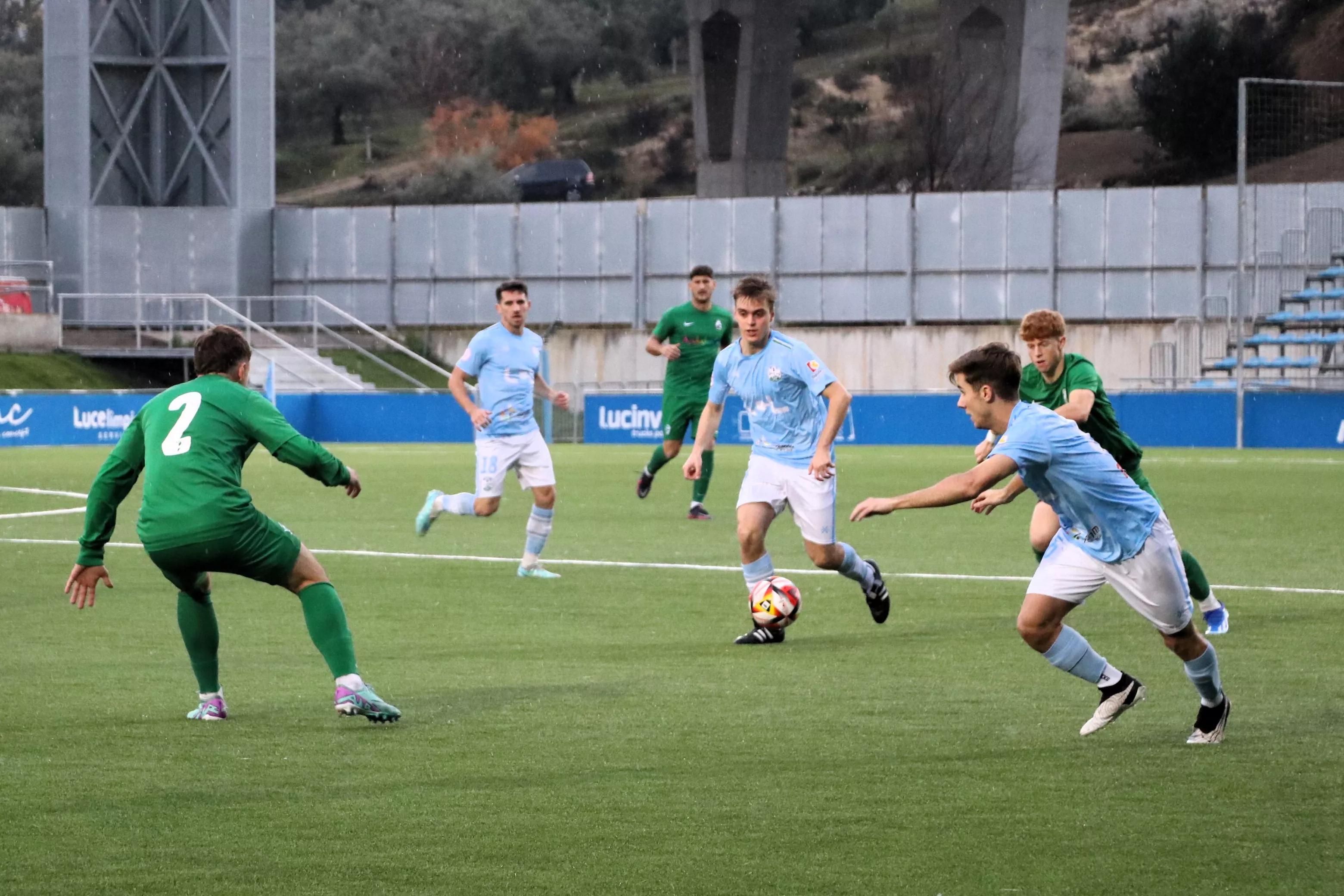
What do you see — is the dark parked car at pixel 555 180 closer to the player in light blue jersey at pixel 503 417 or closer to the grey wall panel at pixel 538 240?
the grey wall panel at pixel 538 240

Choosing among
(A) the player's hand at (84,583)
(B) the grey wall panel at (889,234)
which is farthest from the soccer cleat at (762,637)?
(B) the grey wall panel at (889,234)

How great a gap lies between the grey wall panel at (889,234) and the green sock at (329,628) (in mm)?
36869

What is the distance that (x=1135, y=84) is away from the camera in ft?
262

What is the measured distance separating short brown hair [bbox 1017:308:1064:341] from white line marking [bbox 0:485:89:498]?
13714mm

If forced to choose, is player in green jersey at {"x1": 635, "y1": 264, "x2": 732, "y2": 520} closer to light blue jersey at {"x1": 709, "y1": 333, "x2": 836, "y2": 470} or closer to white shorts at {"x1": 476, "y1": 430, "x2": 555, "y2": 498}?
white shorts at {"x1": 476, "y1": 430, "x2": 555, "y2": 498}

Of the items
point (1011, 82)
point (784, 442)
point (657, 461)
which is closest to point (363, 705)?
point (784, 442)

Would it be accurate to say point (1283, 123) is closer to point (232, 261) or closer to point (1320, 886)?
point (232, 261)

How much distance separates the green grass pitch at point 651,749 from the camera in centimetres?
532

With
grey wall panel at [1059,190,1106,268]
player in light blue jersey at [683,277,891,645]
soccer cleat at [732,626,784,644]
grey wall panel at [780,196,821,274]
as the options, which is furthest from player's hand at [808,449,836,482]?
grey wall panel at [780,196,821,274]

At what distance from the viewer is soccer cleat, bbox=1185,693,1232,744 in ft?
23.0

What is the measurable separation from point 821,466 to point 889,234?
112ft

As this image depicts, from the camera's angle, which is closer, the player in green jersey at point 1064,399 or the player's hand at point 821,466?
the player in green jersey at point 1064,399

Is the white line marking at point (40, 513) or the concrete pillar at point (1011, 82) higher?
the concrete pillar at point (1011, 82)

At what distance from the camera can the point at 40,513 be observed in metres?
18.1
